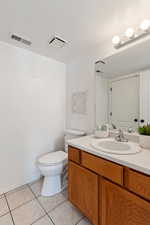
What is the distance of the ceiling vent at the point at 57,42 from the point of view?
1.55 metres

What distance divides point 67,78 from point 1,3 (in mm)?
1378

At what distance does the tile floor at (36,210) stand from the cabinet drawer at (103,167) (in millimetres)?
632

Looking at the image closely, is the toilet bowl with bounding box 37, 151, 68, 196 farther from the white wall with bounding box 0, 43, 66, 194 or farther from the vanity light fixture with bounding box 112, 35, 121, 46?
the vanity light fixture with bounding box 112, 35, 121, 46

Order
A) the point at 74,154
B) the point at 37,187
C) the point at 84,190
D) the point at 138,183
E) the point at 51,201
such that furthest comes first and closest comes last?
the point at 37,187 → the point at 51,201 → the point at 74,154 → the point at 84,190 → the point at 138,183

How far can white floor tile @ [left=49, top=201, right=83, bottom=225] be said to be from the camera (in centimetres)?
120

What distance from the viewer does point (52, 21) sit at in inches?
49.5

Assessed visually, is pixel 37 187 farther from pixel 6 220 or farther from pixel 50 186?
pixel 6 220

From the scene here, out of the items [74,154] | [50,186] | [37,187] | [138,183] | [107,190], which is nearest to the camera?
[138,183]

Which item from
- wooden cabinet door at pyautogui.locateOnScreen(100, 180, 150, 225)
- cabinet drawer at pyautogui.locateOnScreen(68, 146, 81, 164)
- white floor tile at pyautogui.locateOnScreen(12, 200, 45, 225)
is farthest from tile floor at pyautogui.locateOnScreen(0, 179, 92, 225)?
cabinet drawer at pyautogui.locateOnScreen(68, 146, 81, 164)

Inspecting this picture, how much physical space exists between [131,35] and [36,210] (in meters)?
2.19

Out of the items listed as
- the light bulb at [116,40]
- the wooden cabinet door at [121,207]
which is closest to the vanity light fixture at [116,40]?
the light bulb at [116,40]

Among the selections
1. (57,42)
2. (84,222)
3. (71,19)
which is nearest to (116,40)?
(71,19)

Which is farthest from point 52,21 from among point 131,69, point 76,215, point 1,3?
point 76,215

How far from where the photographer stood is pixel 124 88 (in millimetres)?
1421
